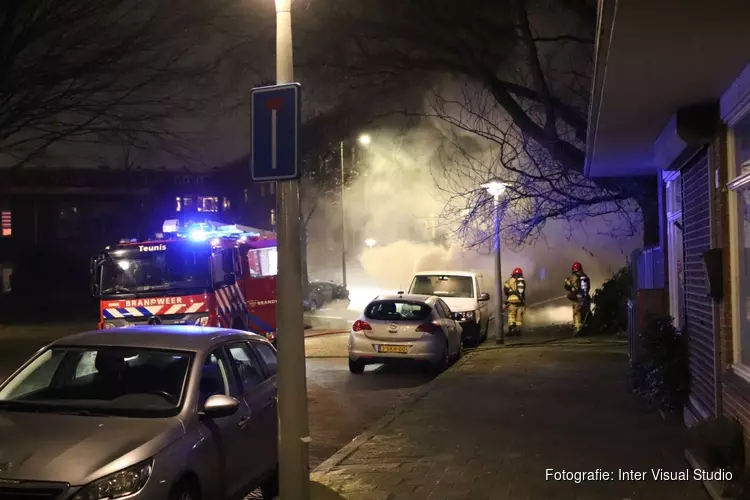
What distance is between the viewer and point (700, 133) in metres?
6.88

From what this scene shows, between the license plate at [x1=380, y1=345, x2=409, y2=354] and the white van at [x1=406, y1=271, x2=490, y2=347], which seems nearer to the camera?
the license plate at [x1=380, y1=345, x2=409, y2=354]

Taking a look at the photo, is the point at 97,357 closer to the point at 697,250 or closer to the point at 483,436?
the point at 483,436

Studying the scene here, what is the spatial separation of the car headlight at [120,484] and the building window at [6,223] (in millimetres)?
44164

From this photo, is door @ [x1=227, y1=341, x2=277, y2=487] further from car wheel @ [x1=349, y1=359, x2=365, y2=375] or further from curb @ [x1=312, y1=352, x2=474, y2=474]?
car wheel @ [x1=349, y1=359, x2=365, y2=375]

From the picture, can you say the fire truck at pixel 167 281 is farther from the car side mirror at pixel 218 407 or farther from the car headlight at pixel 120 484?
the car headlight at pixel 120 484

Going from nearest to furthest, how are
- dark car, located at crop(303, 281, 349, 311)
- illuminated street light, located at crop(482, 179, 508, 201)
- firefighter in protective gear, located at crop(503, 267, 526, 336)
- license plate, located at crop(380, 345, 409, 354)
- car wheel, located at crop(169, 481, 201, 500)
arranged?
car wheel, located at crop(169, 481, 201, 500)
license plate, located at crop(380, 345, 409, 354)
illuminated street light, located at crop(482, 179, 508, 201)
firefighter in protective gear, located at crop(503, 267, 526, 336)
dark car, located at crop(303, 281, 349, 311)

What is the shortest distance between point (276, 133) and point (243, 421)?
2146mm

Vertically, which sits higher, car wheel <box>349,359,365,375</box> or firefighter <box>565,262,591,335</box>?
firefighter <box>565,262,591,335</box>

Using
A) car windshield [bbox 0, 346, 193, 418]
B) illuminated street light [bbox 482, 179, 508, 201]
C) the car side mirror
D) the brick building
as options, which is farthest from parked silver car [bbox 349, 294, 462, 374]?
the car side mirror

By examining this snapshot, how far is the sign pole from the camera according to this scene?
5.14 m

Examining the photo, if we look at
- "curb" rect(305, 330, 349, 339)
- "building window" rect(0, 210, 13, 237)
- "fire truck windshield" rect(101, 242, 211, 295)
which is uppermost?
"building window" rect(0, 210, 13, 237)

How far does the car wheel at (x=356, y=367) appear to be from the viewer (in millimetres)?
13367

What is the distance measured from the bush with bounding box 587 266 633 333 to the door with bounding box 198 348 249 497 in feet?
51.0

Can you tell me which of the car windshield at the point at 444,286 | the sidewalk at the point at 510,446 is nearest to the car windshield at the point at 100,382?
the sidewalk at the point at 510,446
